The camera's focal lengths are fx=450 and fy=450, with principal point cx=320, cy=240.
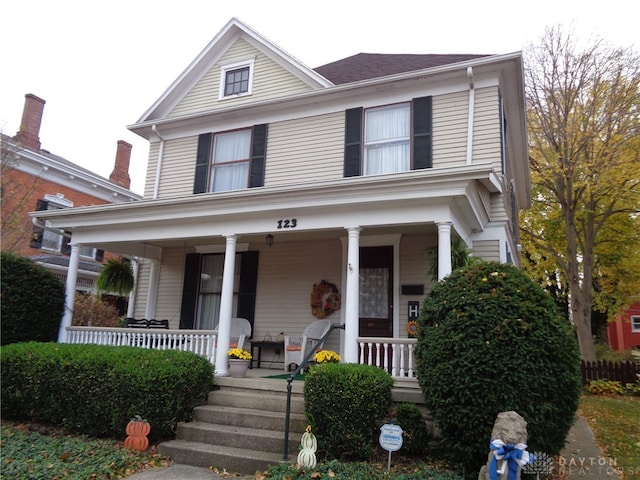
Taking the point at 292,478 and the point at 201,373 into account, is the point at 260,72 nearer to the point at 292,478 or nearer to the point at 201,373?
the point at 201,373

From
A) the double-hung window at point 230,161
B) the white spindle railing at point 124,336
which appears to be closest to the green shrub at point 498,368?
the white spindle railing at point 124,336

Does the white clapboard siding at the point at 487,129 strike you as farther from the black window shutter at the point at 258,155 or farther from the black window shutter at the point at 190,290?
the black window shutter at the point at 190,290

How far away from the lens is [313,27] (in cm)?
1260

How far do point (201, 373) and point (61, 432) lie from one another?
2.16m

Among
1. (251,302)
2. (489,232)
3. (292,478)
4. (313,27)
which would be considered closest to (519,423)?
(292,478)

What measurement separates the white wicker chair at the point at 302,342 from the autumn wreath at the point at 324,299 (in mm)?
291

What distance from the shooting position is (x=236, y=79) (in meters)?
11.6

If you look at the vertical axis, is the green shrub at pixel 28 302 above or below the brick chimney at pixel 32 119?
below

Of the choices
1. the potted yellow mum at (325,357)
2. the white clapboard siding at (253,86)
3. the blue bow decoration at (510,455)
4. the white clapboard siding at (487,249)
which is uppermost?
the white clapboard siding at (253,86)

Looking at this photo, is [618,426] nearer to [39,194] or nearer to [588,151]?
[588,151]

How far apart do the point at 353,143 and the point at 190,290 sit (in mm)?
5123

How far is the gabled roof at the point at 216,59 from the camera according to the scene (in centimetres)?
1061

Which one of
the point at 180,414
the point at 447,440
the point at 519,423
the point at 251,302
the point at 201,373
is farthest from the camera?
the point at 251,302

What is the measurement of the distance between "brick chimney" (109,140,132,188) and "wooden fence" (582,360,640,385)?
20477 mm
